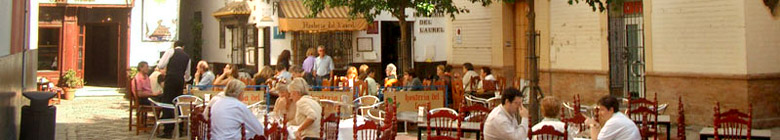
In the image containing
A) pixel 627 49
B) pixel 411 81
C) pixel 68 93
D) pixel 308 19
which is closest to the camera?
pixel 411 81

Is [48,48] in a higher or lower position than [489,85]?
higher

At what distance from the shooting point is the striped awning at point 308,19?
22.2m

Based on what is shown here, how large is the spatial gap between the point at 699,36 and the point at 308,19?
10964mm

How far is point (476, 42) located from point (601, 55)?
15.4 feet

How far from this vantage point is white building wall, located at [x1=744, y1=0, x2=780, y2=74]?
43.6ft

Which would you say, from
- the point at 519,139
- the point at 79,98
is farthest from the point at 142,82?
the point at 79,98

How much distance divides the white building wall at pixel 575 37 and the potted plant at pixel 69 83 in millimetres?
Result: 13341

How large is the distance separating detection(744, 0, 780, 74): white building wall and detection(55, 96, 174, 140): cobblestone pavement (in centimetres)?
966

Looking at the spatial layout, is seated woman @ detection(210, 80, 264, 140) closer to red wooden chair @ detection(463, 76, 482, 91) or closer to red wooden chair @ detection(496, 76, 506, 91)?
red wooden chair @ detection(496, 76, 506, 91)

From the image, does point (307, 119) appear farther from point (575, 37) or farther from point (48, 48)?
point (48, 48)

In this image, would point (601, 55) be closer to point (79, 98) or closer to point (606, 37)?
point (606, 37)

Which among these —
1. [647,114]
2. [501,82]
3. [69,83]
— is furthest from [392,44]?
[647,114]

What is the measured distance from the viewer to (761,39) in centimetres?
1352

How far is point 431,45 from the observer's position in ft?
81.0
